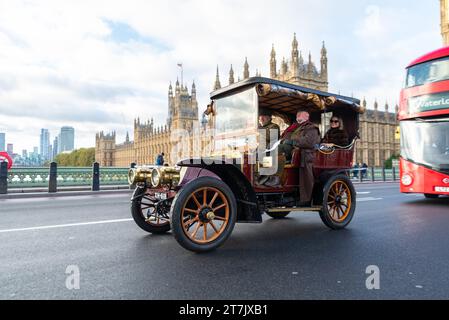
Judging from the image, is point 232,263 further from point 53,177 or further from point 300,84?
point 300,84

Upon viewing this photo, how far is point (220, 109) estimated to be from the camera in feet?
17.2

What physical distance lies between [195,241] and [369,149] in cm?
8037

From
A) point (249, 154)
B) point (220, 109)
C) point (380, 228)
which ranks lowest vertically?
point (380, 228)

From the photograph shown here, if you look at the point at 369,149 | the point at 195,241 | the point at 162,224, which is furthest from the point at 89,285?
the point at 369,149

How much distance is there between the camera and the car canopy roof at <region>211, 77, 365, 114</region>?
452 centimetres

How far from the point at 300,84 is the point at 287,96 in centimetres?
5396

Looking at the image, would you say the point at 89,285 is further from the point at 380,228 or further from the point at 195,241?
the point at 380,228

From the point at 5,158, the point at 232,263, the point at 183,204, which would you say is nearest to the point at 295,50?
the point at 5,158

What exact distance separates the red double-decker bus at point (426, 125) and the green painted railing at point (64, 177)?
14.0 meters

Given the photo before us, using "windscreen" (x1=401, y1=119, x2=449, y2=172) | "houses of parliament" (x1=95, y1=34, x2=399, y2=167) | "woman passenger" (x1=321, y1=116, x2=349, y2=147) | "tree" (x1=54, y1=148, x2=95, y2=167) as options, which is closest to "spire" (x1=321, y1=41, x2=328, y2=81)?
"houses of parliament" (x1=95, y1=34, x2=399, y2=167)

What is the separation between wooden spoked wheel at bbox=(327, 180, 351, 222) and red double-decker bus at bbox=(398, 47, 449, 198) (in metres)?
5.16

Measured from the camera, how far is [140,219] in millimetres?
4719

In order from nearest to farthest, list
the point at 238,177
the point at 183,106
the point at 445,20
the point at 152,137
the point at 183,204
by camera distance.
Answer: the point at 183,204 < the point at 238,177 < the point at 445,20 < the point at 183,106 < the point at 152,137

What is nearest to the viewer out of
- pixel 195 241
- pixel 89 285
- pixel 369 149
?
pixel 89 285
